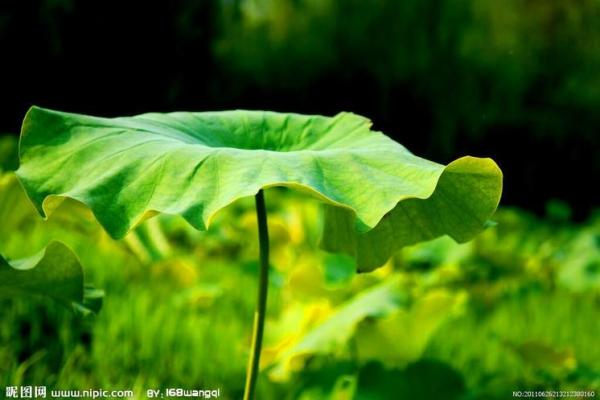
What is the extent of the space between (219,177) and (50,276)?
0.96 ft

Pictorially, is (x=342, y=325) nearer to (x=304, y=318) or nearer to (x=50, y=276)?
(x=304, y=318)

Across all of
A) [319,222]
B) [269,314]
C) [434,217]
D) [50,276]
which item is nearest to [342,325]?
[434,217]

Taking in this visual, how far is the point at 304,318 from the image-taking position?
194 cm

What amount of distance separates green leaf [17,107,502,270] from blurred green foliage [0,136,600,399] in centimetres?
24

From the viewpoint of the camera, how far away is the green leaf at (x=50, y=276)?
1.02 meters

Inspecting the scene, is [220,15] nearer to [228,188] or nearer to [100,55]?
[100,55]

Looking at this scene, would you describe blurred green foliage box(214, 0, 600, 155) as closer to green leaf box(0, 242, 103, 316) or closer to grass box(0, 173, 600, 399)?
grass box(0, 173, 600, 399)

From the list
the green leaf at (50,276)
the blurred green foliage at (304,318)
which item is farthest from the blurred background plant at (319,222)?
the green leaf at (50,276)

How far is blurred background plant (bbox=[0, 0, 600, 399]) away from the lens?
177cm

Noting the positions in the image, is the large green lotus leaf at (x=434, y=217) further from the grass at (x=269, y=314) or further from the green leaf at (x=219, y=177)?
the grass at (x=269, y=314)

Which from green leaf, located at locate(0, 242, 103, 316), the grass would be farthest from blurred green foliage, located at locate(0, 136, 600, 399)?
green leaf, located at locate(0, 242, 103, 316)

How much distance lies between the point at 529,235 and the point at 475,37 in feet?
6.67

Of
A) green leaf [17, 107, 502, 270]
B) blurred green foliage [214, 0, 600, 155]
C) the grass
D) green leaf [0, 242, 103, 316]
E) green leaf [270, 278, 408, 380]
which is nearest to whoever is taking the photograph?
green leaf [17, 107, 502, 270]

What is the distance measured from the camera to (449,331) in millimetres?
2426
